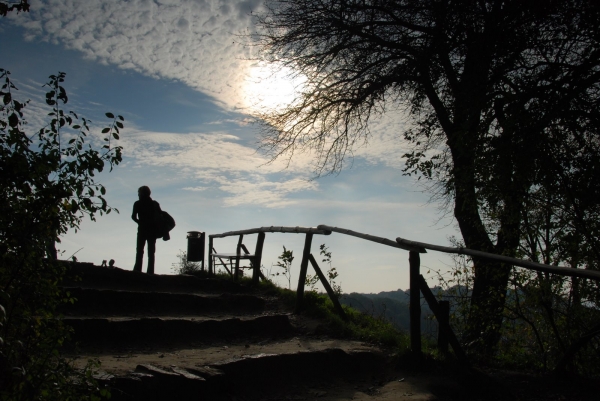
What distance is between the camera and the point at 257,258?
9742 mm

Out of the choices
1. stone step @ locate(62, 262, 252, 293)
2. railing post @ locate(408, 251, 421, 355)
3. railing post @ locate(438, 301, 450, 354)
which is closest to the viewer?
railing post @ locate(438, 301, 450, 354)

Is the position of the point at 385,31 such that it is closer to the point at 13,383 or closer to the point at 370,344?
the point at 370,344

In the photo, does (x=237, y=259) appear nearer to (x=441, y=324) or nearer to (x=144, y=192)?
(x=144, y=192)

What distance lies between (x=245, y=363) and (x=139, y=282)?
4.18 meters

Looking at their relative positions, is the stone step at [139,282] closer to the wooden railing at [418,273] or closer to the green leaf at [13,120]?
the wooden railing at [418,273]

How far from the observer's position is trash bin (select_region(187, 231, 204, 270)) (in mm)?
12047

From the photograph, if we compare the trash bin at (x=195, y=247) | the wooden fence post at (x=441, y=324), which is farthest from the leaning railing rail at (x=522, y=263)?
the trash bin at (x=195, y=247)

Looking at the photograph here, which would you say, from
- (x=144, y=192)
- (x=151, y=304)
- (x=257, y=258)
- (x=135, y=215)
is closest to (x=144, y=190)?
(x=144, y=192)

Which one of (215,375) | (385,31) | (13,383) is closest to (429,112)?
(385,31)

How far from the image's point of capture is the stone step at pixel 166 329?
18.3 ft

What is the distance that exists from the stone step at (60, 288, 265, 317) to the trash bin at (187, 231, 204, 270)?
13.5 feet

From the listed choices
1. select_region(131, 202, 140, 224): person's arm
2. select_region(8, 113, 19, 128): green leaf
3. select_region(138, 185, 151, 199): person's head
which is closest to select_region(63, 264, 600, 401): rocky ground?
select_region(8, 113, 19, 128): green leaf

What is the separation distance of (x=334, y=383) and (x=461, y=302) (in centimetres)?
194

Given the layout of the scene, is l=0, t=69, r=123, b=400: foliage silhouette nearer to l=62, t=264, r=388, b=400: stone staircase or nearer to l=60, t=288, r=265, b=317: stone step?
l=62, t=264, r=388, b=400: stone staircase
